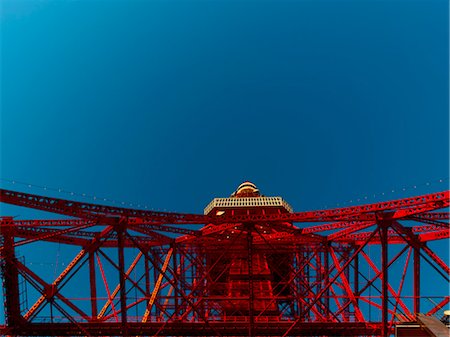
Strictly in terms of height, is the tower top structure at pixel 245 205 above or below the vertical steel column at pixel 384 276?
above

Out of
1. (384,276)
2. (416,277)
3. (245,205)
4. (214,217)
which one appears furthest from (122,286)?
(245,205)

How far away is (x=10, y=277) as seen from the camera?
18031 mm

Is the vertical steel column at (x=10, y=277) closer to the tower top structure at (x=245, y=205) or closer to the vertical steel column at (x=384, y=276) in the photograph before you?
the vertical steel column at (x=384, y=276)

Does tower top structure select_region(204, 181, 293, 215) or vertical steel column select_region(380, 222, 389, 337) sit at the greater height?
tower top structure select_region(204, 181, 293, 215)

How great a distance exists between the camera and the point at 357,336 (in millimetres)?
18484

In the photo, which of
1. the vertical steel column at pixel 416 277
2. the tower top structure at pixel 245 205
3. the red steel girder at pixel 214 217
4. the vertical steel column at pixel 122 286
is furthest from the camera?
the tower top structure at pixel 245 205

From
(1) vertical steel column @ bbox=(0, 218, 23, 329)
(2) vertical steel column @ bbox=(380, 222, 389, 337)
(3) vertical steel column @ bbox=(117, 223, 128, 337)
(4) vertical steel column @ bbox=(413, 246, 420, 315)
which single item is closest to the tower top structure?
(4) vertical steel column @ bbox=(413, 246, 420, 315)

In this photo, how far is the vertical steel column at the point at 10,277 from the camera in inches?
703

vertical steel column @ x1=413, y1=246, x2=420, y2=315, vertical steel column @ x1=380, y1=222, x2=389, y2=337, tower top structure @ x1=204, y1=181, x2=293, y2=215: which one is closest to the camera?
vertical steel column @ x1=380, y1=222, x2=389, y2=337

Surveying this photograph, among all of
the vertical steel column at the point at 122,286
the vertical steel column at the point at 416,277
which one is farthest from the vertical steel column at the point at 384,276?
the vertical steel column at the point at 122,286

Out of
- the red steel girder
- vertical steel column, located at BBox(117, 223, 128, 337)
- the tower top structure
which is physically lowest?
vertical steel column, located at BBox(117, 223, 128, 337)

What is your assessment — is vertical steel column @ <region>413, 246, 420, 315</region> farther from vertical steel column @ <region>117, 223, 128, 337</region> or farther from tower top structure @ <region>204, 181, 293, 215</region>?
tower top structure @ <region>204, 181, 293, 215</region>

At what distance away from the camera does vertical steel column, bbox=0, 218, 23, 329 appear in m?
17.8

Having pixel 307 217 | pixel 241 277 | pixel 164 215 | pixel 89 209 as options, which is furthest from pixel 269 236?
pixel 89 209
